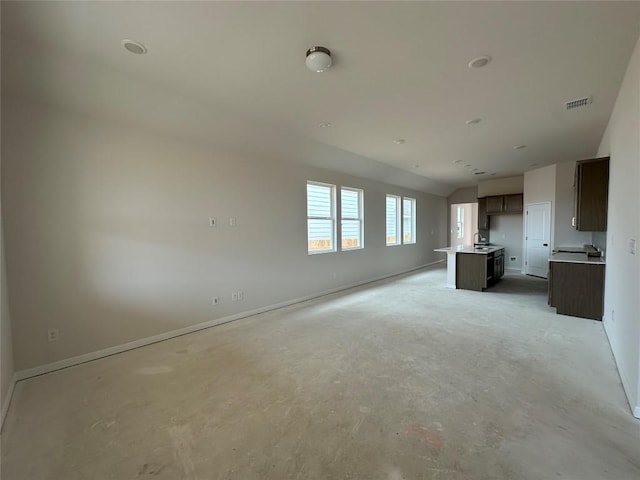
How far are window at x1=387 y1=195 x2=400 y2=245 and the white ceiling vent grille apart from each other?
453 cm

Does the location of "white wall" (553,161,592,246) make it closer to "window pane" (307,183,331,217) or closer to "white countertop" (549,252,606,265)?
"white countertop" (549,252,606,265)

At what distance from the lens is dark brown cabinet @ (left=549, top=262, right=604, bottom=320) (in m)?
3.92

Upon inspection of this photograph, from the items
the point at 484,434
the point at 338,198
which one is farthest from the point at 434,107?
the point at 484,434

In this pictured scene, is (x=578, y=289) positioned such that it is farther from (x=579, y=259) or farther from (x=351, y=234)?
(x=351, y=234)

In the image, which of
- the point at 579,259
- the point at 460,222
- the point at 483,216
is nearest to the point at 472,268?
the point at 579,259

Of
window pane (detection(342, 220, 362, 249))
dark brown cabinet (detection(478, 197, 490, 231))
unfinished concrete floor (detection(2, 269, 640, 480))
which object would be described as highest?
dark brown cabinet (detection(478, 197, 490, 231))

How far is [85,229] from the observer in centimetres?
296

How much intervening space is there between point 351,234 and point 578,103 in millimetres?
4245

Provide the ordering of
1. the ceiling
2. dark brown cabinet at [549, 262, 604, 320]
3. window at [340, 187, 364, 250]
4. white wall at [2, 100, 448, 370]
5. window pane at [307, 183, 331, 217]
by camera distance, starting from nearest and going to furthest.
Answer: the ceiling < white wall at [2, 100, 448, 370] < dark brown cabinet at [549, 262, 604, 320] < window pane at [307, 183, 331, 217] < window at [340, 187, 364, 250]

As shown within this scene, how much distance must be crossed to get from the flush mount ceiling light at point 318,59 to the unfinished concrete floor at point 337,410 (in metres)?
2.71

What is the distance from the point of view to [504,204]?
8.13 metres

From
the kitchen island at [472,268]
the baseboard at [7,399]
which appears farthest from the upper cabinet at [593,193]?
the baseboard at [7,399]

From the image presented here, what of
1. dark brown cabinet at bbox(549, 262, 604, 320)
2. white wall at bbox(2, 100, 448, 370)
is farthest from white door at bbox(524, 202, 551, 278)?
white wall at bbox(2, 100, 448, 370)

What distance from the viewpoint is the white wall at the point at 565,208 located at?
6.34m
